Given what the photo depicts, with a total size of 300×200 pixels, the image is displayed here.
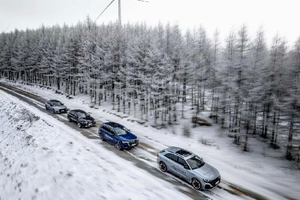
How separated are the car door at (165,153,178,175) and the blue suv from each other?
4.42 m

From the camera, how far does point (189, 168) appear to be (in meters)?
11.1

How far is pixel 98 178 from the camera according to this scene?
35.8 ft

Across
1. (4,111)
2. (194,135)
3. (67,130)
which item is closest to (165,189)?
(194,135)

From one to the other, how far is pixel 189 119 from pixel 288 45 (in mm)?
14230

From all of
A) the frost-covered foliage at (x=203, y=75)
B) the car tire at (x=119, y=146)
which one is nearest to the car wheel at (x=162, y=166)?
the car tire at (x=119, y=146)

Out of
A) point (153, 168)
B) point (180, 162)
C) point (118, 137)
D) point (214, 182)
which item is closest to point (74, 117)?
point (118, 137)

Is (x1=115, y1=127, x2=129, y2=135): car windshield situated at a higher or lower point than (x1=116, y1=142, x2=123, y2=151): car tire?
higher

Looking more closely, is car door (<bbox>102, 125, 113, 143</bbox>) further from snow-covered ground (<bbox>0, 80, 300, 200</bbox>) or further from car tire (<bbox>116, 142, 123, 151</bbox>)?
snow-covered ground (<bbox>0, 80, 300, 200</bbox>)

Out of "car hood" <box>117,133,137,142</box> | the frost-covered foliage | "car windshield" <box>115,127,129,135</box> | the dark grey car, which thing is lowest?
"car hood" <box>117,133,137,142</box>

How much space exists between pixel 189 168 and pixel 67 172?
302 inches

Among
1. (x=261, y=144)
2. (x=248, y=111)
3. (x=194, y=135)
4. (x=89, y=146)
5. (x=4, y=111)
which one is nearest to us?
(x=89, y=146)

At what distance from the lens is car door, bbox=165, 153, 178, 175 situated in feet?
39.1

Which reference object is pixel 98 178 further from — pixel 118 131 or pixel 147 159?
pixel 118 131

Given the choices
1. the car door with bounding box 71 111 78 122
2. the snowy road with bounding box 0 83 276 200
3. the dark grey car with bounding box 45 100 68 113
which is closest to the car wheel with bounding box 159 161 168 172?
the snowy road with bounding box 0 83 276 200
